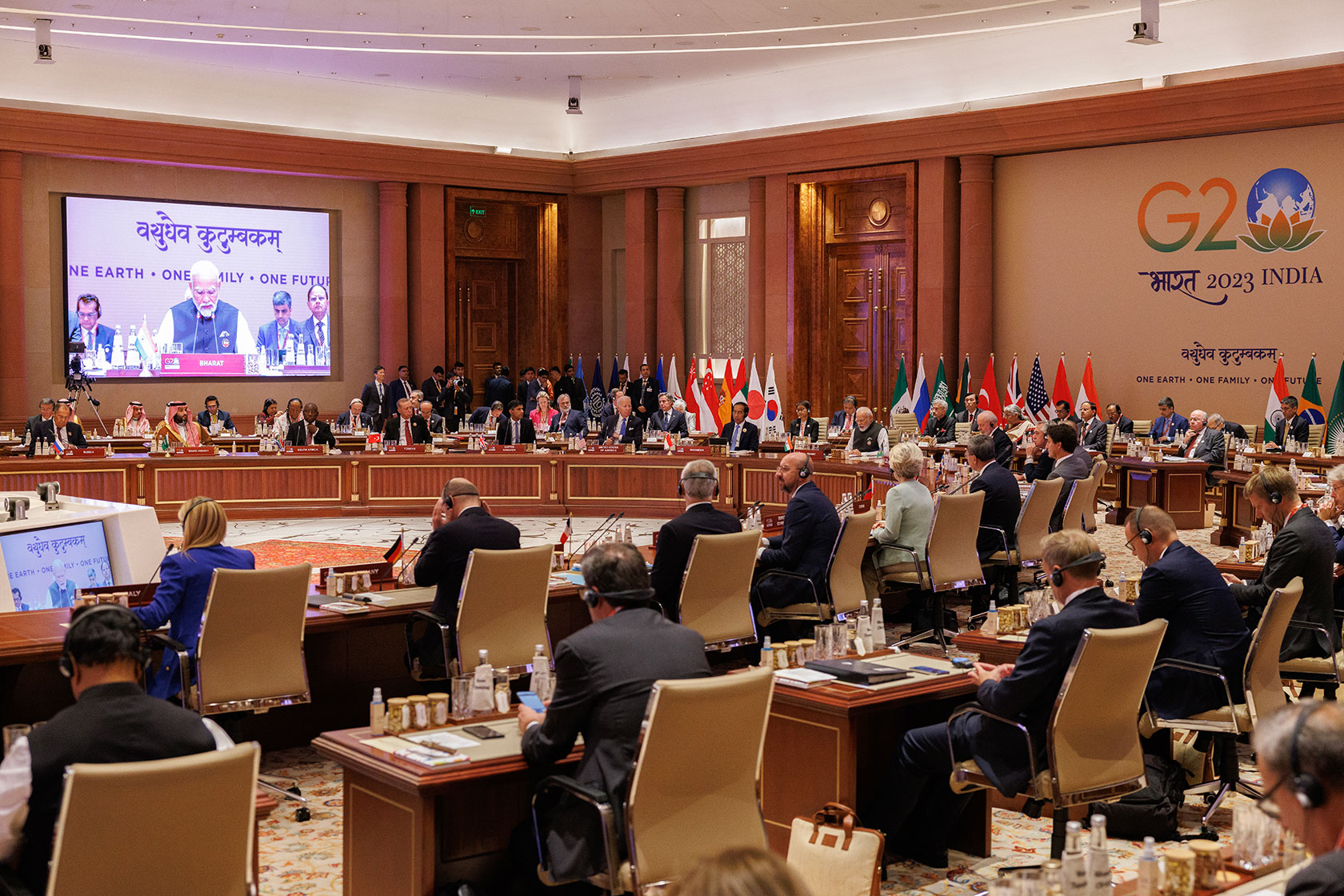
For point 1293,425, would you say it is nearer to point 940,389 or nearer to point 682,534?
point 940,389

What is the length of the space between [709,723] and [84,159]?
15.0 metres

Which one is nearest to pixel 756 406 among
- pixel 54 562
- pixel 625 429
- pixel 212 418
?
pixel 625 429

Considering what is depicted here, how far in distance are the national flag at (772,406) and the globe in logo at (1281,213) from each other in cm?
529

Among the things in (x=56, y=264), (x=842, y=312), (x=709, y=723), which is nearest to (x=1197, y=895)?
(x=709, y=723)

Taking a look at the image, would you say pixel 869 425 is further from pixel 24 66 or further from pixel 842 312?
pixel 24 66

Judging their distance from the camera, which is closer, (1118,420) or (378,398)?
(1118,420)

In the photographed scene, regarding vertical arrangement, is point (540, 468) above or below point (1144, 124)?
below

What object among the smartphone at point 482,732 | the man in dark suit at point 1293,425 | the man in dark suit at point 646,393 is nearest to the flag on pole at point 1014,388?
the man in dark suit at point 1293,425

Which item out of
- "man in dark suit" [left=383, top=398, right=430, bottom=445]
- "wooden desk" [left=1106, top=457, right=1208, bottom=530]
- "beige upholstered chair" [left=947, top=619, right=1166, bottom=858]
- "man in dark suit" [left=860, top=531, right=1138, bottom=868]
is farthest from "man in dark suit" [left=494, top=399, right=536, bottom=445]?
"beige upholstered chair" [left=947, top=619, right=1166, bottom=858]

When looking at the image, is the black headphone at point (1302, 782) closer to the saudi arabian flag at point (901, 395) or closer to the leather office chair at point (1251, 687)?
the leather office chair at point (1251, 687)

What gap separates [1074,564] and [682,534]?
2321 mm

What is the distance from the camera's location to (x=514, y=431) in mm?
14055

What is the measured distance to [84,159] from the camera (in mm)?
16016

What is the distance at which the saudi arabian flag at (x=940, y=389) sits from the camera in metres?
15.4
